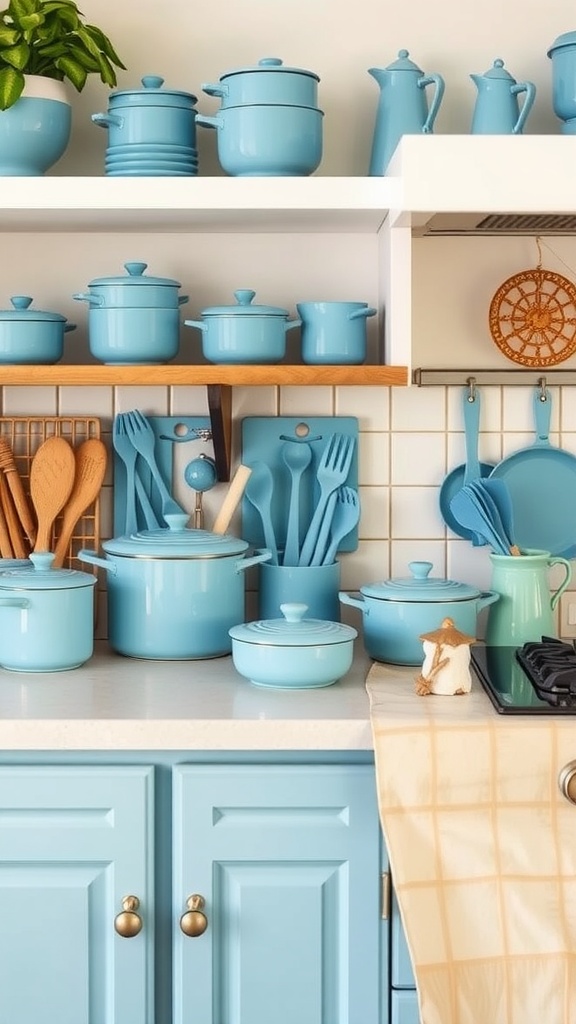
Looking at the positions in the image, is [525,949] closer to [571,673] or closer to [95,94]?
[571,673]

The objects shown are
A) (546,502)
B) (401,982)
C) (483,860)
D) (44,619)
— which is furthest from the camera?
(546,502)

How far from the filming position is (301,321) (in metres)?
2.22

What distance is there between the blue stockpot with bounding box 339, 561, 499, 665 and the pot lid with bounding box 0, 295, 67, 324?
0.68 metres

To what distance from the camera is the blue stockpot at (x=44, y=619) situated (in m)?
2.06

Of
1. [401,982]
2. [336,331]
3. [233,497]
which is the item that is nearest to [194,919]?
[401,982]

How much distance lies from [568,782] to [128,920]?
642mm

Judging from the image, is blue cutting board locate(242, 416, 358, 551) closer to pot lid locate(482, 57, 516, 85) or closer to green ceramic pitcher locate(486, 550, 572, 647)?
green ceramic pitcher locate(486, 550, 572, 647)

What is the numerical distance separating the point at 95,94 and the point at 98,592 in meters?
0.92

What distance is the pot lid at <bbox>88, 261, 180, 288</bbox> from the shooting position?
7.09 ft

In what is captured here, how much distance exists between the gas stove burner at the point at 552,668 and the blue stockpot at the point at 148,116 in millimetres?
1030

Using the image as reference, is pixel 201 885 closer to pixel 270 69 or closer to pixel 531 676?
pixel 531 676

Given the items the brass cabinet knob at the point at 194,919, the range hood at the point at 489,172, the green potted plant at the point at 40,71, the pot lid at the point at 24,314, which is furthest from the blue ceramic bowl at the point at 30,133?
the brass cabinet knob at the point at 194,919

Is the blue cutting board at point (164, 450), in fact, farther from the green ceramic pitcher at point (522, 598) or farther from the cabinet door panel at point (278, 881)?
the cabinet door panel at point (278, 881)

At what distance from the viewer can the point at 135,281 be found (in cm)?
216
